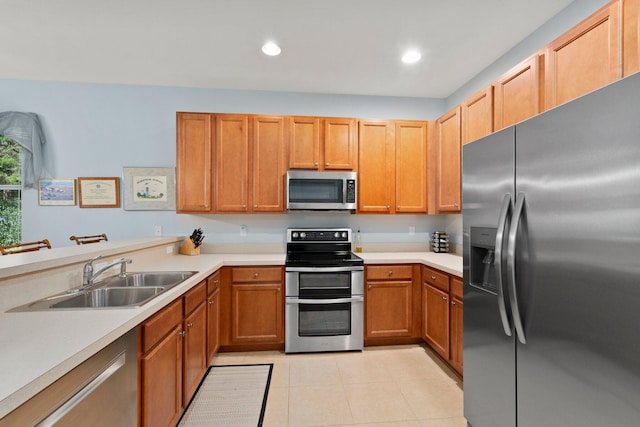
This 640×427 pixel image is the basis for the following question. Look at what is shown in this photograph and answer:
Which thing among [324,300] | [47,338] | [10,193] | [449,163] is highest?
[449,163]

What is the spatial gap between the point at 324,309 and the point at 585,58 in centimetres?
252

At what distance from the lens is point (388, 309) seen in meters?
2.97

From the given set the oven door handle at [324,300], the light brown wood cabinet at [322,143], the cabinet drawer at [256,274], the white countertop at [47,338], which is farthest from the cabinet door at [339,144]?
the white countertop at [47,338]

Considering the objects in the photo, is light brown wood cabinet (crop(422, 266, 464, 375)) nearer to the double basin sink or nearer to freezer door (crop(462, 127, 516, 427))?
freezer door (crop(462, 127, 516, 427))

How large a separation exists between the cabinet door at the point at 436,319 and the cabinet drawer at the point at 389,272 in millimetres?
203

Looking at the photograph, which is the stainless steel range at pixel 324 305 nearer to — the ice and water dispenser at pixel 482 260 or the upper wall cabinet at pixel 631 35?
the ice and water dispenser at pixel 482 260

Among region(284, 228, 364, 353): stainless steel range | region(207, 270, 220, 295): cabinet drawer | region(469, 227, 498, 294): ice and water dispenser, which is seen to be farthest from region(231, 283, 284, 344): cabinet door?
region(469, 227, 498, 294): ice and water dispenser

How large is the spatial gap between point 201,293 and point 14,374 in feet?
4.72

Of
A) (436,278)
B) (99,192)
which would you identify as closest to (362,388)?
(436,278)

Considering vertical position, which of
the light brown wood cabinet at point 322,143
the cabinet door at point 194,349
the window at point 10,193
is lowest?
the cabinet door at point 194,349

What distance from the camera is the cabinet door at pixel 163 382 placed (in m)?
1.38

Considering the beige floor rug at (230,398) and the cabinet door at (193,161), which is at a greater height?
the cabinet door at (193,161)

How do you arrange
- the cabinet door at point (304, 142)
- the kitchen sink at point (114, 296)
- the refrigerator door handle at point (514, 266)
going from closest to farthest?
the refrigerator door handle at point (514, 266)
the kitchen sink at point (114, 296)
the cabinet door at point (304, 142)

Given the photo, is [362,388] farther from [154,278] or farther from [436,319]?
[154,278]
